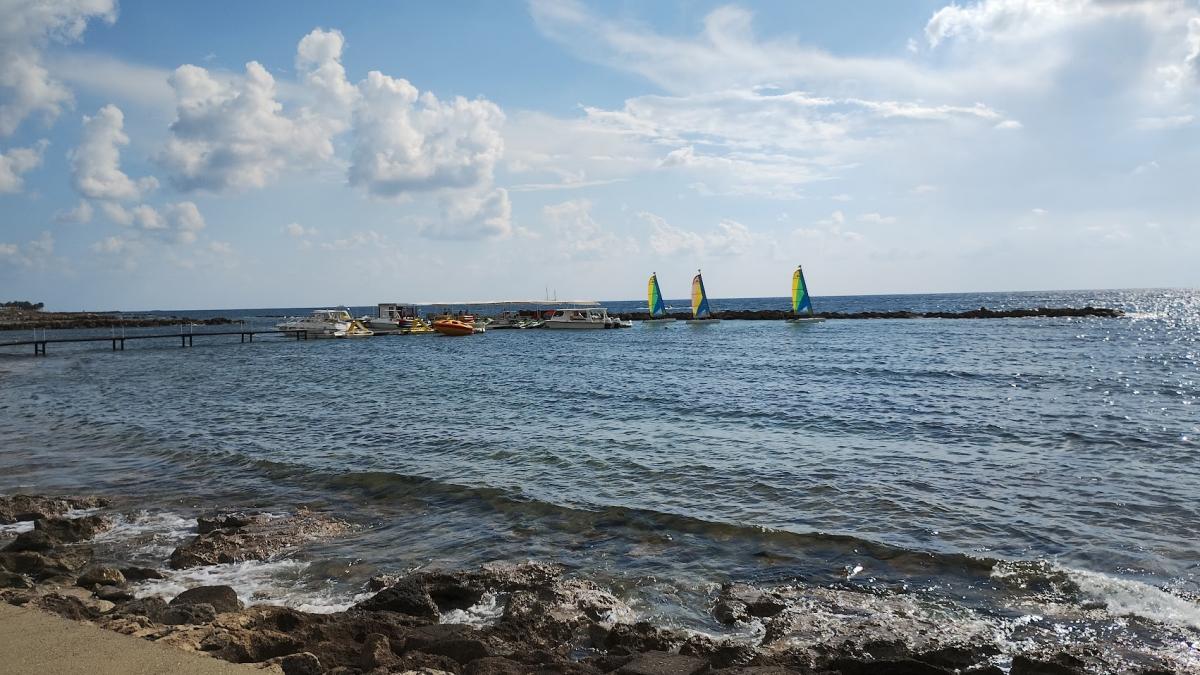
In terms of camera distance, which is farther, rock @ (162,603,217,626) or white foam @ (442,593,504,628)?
white foam @ (442,593,504,628)

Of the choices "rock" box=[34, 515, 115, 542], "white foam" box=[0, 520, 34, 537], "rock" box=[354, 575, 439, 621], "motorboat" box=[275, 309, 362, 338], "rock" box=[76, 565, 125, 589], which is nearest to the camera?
"rock" box=[354, 575, 439, 621]

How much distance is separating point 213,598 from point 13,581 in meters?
2.93

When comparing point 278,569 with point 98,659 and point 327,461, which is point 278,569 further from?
point 327,461

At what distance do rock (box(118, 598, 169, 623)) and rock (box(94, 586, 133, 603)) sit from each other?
596mm

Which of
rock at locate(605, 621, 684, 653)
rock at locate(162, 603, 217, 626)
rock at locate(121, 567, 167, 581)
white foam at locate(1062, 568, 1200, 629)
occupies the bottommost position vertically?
white foam at locate(1062, 568, 1200, 629)

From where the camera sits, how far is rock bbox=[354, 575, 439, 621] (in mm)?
8164

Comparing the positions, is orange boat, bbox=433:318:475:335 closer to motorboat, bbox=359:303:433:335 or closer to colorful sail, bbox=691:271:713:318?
motorboat, bbox=359:303:433:335

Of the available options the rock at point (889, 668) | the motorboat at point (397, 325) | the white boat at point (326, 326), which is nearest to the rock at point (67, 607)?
the rock at point (889, 668)

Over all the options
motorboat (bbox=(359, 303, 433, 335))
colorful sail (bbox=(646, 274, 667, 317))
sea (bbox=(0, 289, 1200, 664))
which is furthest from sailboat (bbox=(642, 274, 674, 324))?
sea (bbox=(0, 289, 1200, 664))

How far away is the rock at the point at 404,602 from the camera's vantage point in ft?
26.8

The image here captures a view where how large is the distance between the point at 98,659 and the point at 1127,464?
1824 centimetres

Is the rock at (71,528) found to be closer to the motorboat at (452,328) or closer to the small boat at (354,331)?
the motorboat at (452,328)

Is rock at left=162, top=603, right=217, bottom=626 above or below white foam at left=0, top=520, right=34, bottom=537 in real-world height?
above

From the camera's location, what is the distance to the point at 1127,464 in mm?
15641
